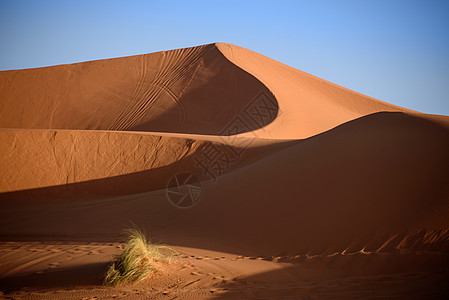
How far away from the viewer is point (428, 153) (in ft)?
24.1

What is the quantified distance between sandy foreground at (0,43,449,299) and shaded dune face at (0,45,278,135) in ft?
3.49

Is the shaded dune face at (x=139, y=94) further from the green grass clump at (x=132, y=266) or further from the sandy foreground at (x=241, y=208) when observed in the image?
the green grass clump at (x=132, y=266)

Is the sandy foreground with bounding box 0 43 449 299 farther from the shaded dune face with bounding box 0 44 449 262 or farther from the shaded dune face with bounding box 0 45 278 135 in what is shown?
the shaded dune face with bounding box 0 45 278 135

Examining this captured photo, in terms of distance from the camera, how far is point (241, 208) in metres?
8.38

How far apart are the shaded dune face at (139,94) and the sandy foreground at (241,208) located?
3.49 ft

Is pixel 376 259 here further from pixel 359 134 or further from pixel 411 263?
pixel 359 134

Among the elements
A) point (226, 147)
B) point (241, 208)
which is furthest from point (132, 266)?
point (226, 147)

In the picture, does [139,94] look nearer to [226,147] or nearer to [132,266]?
[226,147]

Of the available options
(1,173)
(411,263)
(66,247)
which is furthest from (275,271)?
(1,173)

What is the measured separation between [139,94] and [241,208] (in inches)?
734

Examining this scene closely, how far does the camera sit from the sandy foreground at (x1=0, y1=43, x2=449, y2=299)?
15.5 feet

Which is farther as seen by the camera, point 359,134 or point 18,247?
point 359,134

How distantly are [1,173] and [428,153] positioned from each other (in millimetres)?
14171

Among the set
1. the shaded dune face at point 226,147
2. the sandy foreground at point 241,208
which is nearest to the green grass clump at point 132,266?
the sandy foreground at point 241,208
